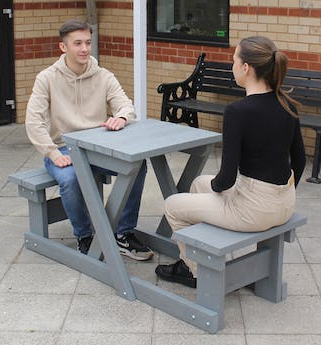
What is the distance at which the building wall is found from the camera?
703 centimetres

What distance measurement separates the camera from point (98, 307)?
155 inches

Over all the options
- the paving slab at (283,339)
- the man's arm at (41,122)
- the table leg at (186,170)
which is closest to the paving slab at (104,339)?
the paving slab at (283,339)

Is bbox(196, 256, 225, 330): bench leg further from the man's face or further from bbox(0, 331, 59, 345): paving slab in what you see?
the man's face

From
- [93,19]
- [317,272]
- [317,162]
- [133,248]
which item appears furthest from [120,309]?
Answer: [93,19]

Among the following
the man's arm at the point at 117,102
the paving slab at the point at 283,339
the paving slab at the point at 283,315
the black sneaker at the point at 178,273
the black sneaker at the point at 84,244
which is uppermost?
the man's arm at the point at 117,102

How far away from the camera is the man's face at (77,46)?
14.8 feet

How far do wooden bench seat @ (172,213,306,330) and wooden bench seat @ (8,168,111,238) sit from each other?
1.14 meters

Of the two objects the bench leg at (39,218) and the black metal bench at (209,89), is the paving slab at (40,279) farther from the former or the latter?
the black metal bench at (209,89)

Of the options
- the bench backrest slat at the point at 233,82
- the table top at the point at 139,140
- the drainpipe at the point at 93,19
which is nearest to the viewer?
the table top at the point at 139,140

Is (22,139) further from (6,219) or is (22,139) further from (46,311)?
(46,311)

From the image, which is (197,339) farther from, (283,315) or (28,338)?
(28,338)

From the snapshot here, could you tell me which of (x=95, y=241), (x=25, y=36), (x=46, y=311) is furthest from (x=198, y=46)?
(x=46, y=311)

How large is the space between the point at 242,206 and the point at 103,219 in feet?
2.82

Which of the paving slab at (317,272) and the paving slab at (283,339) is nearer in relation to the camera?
the paving slab at (283,339)
